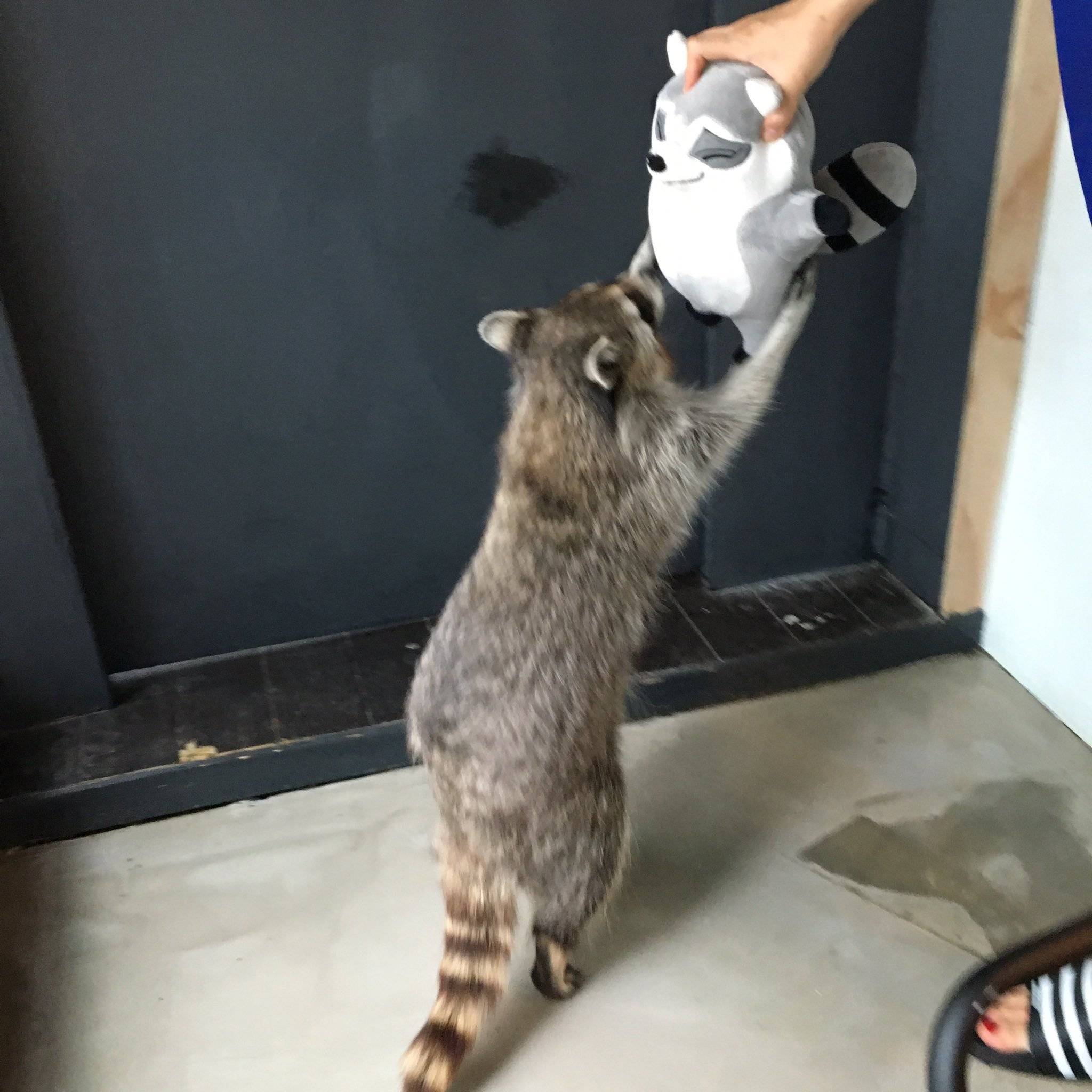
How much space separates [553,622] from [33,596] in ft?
3.56

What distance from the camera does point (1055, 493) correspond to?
1.95 meters

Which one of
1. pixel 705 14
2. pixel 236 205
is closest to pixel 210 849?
pixel 236 205

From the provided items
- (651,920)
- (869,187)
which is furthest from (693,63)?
(651,920)

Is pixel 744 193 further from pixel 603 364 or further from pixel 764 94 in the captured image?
pixel 603 364

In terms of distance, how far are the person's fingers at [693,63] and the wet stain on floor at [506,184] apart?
Answer: 0.70m

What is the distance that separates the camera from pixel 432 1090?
4.44 feet

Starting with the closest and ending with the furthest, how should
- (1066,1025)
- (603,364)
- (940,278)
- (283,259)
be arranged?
1. (1066,1025)
2. (603,364)
3. (283,259)
4. (940,278)

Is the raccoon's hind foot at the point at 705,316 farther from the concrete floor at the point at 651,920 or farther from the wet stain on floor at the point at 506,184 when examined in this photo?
the concrete floor at the point at 651,920

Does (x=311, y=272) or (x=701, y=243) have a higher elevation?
(x=701, y=243)

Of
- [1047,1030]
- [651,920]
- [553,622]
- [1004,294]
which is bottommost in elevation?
[651,920]

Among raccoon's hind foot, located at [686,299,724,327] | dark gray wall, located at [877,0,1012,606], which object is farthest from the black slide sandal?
dark gray wall, located at [877,0,1012,606]

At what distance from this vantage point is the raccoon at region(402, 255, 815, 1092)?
4.58 ft

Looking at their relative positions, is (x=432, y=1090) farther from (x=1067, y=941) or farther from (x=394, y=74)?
(x=394, y=74)

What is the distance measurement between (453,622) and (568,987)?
23.0 inches
